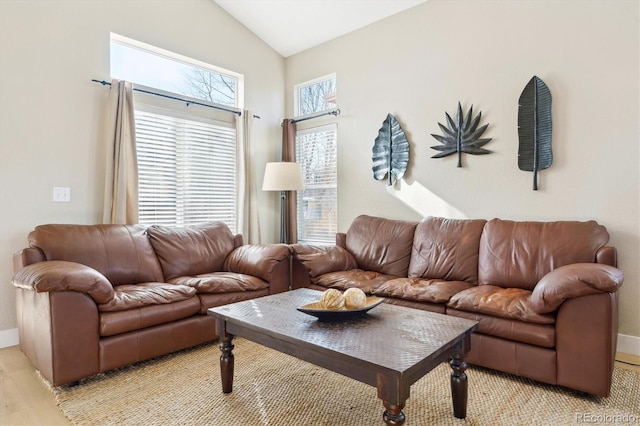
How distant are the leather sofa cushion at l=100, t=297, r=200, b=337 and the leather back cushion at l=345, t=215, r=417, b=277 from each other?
1.53m

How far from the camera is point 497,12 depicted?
3152mm

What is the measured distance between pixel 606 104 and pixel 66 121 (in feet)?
13.5

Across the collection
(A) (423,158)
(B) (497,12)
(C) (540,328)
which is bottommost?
(C) (540,328)

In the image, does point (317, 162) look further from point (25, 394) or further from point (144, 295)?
point (25, 394)

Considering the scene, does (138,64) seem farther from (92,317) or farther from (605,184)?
(605,184)

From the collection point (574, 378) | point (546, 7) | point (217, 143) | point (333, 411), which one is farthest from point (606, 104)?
point (217, 143)

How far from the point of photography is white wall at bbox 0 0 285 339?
2.81 metres

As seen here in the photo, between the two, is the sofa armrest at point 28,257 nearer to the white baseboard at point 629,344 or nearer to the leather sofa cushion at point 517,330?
the leather sofa cushion at point 517,330

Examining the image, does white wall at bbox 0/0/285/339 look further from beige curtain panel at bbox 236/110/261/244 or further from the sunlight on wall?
the sunlight on wall

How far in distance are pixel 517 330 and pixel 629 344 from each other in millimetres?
1162

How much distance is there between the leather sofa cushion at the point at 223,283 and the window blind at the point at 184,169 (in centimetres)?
99

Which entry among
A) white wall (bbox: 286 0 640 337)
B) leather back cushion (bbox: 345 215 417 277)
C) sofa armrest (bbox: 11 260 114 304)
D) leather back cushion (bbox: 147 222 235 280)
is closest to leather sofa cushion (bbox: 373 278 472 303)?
leather back cushion (bbox: 345 215 417 277)

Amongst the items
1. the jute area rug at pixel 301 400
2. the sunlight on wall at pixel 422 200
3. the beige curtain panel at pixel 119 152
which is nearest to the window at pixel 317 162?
the sunlight on wall at pixel 422 200

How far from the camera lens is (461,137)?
336 cm
